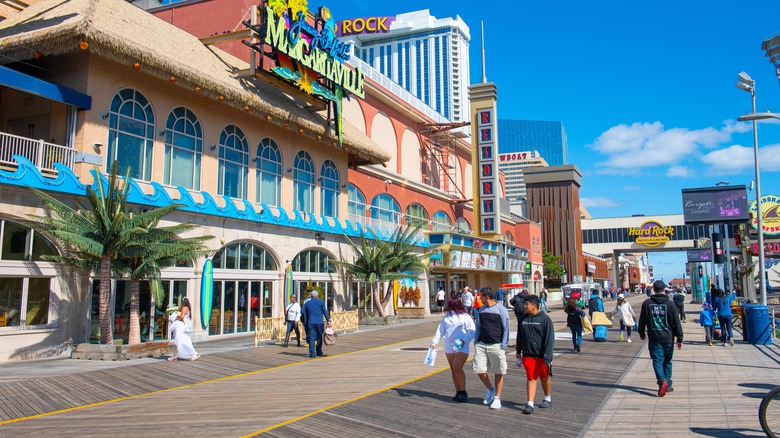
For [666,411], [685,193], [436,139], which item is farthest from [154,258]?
[436,139]

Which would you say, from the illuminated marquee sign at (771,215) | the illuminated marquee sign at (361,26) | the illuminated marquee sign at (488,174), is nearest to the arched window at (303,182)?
the illuminated marquee sign at (488,174)

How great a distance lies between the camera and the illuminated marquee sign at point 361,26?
578 feet

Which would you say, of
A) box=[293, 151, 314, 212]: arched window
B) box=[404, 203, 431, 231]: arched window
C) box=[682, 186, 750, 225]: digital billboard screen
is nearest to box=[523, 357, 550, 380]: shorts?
box=[293, 151, 314, 212]: arched window

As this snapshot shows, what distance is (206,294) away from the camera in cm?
1981

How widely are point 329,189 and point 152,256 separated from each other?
13.5 metres

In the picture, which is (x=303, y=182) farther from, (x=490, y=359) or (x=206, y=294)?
(x=490, y=359)

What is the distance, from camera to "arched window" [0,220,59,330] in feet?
48.1

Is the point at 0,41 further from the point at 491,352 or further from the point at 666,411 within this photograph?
the point at 666,411

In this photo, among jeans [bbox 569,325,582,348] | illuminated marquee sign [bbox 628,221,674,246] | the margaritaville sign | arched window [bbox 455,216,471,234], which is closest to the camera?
jeans [bbox 569,325,582,348]

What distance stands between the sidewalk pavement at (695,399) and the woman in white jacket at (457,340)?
1961 millimetres

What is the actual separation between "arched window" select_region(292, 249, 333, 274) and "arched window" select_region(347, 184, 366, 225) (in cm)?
392

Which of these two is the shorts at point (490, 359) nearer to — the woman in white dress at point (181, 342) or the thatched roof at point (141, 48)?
the woman in white dress at point (181, 342)

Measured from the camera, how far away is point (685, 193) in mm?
30766

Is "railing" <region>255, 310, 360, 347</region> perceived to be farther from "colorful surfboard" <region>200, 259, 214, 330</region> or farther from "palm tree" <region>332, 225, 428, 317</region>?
"palm tree" <region>332, 225, 428, 317</region>
